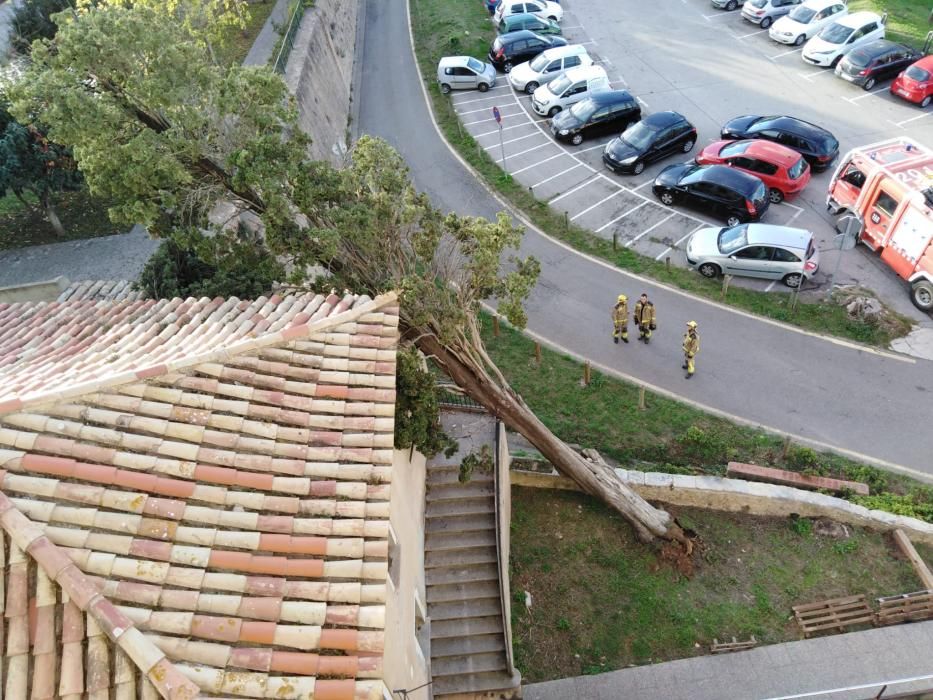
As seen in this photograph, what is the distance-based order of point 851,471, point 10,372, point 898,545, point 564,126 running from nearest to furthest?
point 10,372 < point 898,545 < point 851,471 < point 564,126

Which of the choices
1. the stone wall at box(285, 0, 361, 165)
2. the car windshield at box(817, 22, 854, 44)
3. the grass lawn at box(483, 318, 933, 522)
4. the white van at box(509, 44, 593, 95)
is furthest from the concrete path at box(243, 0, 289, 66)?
the car windshield at box(817, 22, 854, 44)

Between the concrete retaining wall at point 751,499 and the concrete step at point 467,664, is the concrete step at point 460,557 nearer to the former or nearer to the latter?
the concrete step at point 467,664

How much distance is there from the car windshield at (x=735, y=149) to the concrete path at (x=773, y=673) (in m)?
15.3

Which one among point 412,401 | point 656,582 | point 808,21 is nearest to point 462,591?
point 656,582

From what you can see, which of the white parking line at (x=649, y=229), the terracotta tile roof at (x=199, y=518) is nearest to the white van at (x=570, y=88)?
the white parking line at (x=649, y=229)

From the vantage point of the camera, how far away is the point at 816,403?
646 inches

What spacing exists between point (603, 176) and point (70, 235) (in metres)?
17.3

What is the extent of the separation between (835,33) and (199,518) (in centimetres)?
3258

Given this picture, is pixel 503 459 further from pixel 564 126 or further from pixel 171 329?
pixel 564 126

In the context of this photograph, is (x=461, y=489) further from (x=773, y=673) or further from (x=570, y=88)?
(x=570, y=88)

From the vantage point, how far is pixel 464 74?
29.9 metres

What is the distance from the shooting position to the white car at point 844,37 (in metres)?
28.8

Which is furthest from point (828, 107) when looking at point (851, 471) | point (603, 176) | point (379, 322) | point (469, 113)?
point (379, 322)

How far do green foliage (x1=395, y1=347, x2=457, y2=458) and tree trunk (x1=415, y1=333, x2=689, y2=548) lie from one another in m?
1.80
